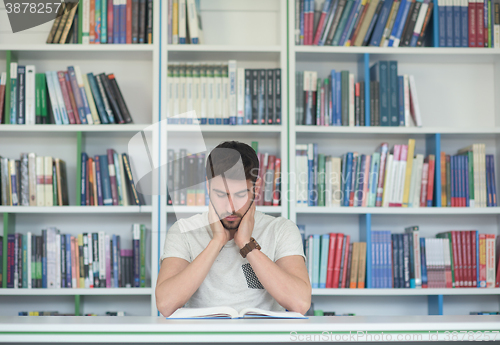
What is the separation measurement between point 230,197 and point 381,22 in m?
1.54

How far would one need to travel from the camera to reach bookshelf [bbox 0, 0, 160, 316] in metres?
2.46

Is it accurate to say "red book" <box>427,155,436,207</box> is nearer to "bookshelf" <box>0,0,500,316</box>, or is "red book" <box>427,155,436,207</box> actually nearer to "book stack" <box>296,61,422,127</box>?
"bookshelf" <box>0,0,500,316</box>

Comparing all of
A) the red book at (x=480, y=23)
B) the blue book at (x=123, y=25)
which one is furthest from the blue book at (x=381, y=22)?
the blue book at (x=123, y=25)

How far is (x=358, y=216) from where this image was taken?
2.70 meters

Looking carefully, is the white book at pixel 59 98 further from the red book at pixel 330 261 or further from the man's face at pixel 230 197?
the red book at pixel 330 261

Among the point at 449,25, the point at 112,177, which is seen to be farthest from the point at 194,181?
the point at 449,25

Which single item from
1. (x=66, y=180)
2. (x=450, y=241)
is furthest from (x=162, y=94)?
(x=450, y=241)

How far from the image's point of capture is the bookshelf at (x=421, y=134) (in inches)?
98.8

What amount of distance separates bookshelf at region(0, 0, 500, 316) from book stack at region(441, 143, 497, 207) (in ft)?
0.21

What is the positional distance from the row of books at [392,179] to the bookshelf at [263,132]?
7cm

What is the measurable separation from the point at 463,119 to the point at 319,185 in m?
1.00

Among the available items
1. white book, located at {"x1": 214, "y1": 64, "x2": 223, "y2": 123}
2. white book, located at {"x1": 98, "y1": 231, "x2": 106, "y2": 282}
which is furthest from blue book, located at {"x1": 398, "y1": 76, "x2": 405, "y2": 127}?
white book, located at {"x1": 98, "y1": 231, "x2": 106, "y2": 282}

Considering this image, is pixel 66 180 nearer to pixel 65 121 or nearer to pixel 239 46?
pixel 65 121

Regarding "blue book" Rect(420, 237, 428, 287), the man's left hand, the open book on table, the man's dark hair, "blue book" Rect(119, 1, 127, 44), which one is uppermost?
"blue book" Rect(119, 1, 127, 44)
